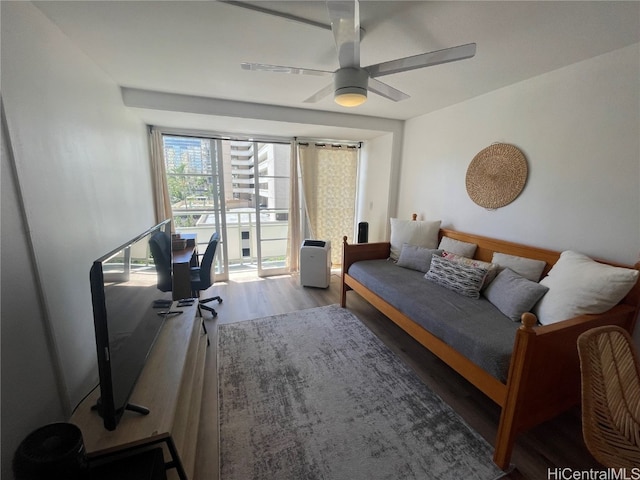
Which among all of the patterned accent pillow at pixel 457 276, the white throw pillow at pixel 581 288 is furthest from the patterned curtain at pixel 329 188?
the white throw pillow at pixel 581 288

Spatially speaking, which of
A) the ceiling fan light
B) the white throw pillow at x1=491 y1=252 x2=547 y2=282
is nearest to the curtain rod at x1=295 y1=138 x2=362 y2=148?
the ceiling fan light

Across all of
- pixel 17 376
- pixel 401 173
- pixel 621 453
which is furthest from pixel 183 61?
pixel 621 453

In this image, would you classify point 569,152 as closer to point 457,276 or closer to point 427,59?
point 457,276

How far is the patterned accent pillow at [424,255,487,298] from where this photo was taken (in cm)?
223

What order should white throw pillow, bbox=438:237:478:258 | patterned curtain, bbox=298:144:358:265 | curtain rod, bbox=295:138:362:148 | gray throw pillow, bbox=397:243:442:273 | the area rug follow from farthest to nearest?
patterned curtain, bbox=298:144:358:265, curtain rod, bbox=295:138:362:148, gray throw pillow, bbox=397:243:442:273, white throw pillow, bbox=438:237:478:258, the area rug

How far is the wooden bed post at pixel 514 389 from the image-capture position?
1.24m

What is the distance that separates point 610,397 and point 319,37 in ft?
7.60

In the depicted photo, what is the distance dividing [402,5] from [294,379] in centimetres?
242

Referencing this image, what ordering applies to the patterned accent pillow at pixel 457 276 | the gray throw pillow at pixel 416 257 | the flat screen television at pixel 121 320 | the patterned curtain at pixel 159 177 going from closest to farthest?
the flat screen television at pixel 121 320 → the patterned accent pillow at pixel 457 276 → the gray throw pillow at pixel 416 257 → the patterned curtain at pixel 159 177

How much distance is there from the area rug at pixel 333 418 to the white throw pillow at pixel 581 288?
0.92 metres

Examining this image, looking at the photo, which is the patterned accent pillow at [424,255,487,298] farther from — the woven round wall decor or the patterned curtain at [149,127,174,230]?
the patterned curtain at [149,127,174,230]

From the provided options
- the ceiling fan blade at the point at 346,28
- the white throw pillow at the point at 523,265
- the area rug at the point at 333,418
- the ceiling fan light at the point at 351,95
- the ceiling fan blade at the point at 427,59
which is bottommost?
the area rug at the point at 333,418

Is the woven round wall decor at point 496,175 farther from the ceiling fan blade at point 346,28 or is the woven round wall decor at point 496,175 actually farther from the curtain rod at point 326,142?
the curtain rod at point 326,142

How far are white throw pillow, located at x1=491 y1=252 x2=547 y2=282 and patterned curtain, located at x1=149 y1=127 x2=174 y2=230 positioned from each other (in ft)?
12.5
